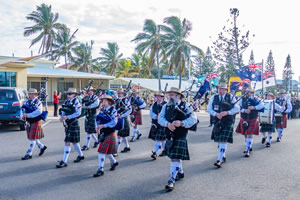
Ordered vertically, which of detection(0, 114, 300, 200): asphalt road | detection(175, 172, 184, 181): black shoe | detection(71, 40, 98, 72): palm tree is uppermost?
detection(71, 40, 98, 72): palm tree

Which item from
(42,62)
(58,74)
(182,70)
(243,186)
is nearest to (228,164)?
(243,186)

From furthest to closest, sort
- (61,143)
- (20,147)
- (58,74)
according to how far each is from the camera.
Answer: (58,74) < (61,143) < (20,147)

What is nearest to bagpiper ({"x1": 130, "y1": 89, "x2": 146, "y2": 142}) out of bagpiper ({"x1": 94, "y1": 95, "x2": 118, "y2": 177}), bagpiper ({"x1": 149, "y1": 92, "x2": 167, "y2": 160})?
bagpiper ({"x1": 149, "y1": 92, "x2": 167, "y2": 160})

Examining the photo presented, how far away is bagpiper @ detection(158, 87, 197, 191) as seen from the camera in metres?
4.87

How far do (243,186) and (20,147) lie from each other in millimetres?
6347

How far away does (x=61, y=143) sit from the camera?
909 cm

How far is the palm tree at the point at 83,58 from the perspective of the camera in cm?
4019

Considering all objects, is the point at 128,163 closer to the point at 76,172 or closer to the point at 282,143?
the point at 76,172

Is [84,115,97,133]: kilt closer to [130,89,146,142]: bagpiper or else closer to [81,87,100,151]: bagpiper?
[81,87,100,151]: bagpiper

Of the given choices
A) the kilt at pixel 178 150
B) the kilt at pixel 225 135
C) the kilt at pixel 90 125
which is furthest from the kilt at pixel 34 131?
the kilt at pixel 225 135

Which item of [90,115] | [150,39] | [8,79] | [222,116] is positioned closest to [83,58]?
[150,39]

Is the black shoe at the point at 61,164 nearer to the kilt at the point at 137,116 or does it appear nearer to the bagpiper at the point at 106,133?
the bagpiper at the point at 106,133

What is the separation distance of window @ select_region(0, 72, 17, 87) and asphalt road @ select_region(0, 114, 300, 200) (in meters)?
12.7

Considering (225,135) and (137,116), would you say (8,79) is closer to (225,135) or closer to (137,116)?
(137,116)
